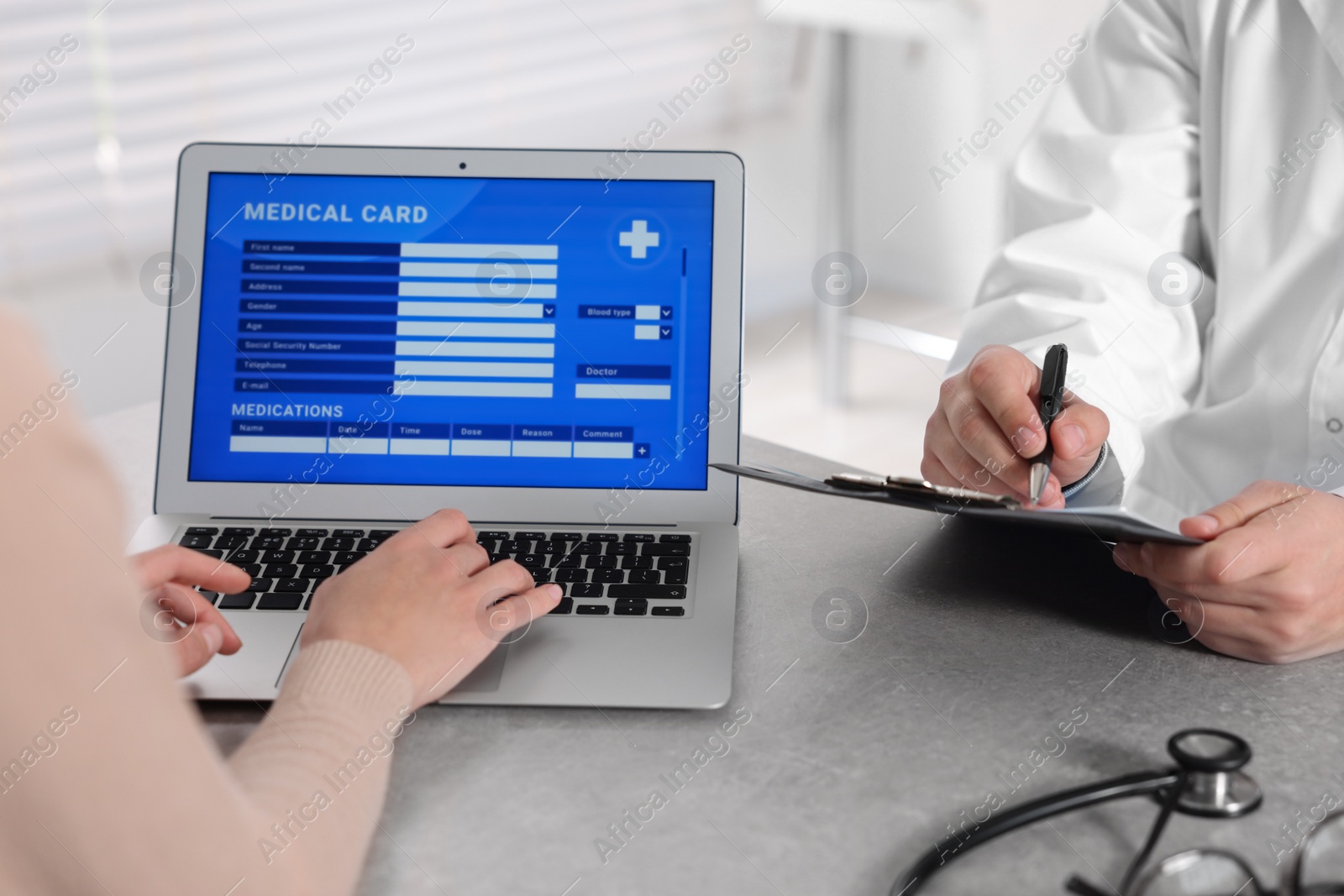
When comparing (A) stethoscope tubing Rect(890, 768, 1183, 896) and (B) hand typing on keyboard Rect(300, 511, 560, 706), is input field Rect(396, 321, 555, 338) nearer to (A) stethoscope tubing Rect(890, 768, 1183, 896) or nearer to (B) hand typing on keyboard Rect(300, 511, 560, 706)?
(B) hand typing on keyboard Rect(300, 511, 560, 706)

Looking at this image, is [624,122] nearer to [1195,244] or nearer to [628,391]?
[1195,244]

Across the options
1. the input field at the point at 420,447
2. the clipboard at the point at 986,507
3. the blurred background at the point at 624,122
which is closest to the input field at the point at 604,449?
the input field at the point at 420,447

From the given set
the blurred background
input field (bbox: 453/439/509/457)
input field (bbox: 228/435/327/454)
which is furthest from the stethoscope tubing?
the blurred background

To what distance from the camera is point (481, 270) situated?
3.18 feet

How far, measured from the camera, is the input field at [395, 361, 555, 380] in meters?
0.96

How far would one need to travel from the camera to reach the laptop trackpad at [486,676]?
743 mm

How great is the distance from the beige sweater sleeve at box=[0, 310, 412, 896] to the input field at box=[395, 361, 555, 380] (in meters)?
0.49

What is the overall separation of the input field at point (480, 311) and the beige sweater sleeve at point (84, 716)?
1.68ft

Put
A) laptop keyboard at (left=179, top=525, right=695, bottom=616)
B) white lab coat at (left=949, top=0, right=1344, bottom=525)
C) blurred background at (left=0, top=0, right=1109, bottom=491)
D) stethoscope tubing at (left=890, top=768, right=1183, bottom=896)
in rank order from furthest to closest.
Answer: blurred background at (left=0, top=0, right=1109, bottom=491)
white lab coat at (left=949, top=0, right=1344, bottom=525)
laptop keyboard at (left=179, top=525, right=695, bottom=616)
stethoscope tubing at (left=890, top=768, right=1183, bottom=896)

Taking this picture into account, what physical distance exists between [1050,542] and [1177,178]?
A: 544 mm

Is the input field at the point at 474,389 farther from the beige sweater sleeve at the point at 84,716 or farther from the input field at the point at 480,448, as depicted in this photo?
the beige sweater sleeve at the point at 84,716

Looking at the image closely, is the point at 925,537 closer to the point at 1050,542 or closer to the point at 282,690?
the point at 1050,542

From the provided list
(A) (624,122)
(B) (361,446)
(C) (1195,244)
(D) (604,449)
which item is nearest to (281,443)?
(B) (361,446)

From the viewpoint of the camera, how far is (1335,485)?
1.05 m
